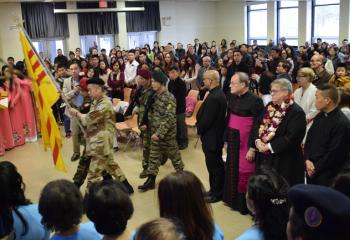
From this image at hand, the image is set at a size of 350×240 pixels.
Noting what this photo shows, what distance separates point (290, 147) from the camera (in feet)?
12.7

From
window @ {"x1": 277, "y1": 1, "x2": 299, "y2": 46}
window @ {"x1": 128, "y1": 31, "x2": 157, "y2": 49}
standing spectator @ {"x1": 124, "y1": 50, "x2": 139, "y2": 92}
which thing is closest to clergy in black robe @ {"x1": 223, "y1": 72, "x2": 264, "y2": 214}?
standing spectator @ {"x1": 124, "y1": 50, "x2": 139, "y2": 92}

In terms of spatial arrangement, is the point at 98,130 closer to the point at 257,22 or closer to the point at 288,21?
the point at 288,21

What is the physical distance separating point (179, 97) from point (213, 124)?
2.21 metres

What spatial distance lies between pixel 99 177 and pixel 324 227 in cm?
394

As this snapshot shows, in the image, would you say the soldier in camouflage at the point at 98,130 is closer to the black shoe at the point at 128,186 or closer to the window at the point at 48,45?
the black shoe at the point at 128,186

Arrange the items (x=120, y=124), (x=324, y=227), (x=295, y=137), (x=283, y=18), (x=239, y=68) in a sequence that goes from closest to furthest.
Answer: (x=324, y=227), (x=295, y=137), (x=120, y=124), (x=239, y=68), (x=283, y=18)

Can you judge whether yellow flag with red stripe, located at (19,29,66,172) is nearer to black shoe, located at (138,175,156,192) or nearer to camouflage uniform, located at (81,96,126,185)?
camouflage uniform, located at (81,96,126,185)

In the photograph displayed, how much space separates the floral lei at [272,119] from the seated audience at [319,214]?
102 inches

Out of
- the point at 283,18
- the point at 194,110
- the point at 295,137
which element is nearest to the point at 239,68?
the point at 194,110

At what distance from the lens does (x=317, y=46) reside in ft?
44.0

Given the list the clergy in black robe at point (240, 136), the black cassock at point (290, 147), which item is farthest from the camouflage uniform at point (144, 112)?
the black cassock at point (290, 147)


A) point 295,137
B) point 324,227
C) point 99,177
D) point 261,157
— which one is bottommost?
point 99,177

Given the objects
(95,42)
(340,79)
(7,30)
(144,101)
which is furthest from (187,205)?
(95,42)

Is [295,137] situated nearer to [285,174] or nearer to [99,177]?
[285,174]
